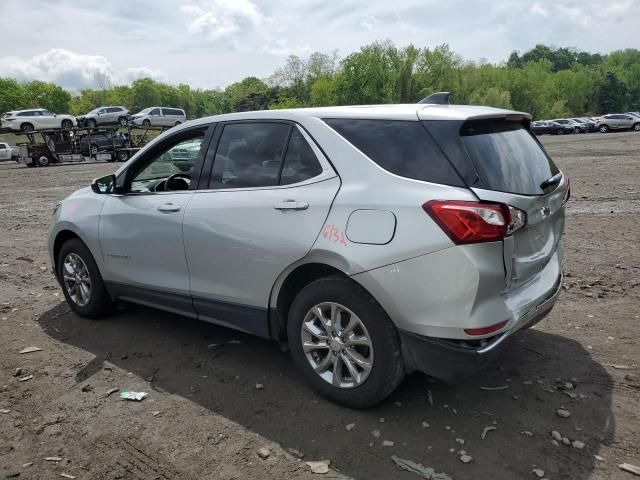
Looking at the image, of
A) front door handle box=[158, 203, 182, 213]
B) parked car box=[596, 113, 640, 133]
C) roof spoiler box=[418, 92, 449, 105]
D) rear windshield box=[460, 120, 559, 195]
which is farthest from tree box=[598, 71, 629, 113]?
front door handle box=[158, 203, 182, 213]

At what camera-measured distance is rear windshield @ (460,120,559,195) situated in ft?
9.53

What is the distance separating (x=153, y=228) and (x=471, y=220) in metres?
2.50

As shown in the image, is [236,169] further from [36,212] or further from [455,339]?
[36,212]

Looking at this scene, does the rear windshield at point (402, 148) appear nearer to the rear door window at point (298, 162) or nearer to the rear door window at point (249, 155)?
the rear door window at point (298, 162)

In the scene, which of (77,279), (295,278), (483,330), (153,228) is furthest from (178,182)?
(483,330)

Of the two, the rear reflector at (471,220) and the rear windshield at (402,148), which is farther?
the rear windshield at (402,148)

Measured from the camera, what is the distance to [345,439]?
300 centimetres

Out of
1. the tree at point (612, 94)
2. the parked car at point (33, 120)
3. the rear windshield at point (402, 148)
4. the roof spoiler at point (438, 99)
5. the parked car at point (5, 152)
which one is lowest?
the parked car at point (5, 152)

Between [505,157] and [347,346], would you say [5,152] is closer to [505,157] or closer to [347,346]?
[347,346]

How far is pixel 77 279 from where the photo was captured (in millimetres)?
4922

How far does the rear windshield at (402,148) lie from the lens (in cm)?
289

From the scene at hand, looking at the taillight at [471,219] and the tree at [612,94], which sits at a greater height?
the tree at [612,94]

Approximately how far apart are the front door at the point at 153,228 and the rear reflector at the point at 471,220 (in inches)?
78.9

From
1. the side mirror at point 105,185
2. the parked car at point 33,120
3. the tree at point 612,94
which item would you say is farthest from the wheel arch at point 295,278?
the tree at point 612,94
